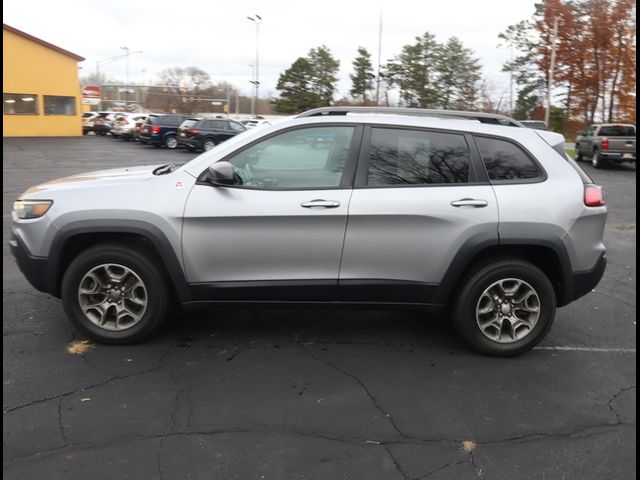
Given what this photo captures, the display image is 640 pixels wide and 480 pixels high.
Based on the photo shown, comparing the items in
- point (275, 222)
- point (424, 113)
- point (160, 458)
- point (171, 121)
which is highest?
point (171, 121)

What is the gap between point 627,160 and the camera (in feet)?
70.9

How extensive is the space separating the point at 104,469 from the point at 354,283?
197 centimetres

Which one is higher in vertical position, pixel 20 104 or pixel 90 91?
pixel 90 91

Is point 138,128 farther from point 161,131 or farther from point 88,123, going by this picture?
point 88,123

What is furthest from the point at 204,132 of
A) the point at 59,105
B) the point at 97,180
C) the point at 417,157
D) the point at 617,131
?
the point at 417,157

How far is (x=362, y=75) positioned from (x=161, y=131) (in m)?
44.0

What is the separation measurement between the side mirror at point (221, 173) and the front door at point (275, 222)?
0.28 feet

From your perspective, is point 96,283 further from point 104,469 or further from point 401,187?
point 401,187

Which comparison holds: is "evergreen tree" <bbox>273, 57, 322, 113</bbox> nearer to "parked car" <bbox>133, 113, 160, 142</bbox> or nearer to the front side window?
"parked car" <bbox>133, 113, 160, 142</bbox>

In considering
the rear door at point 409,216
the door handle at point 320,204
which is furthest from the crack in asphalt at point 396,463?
the door handle at point 320,204

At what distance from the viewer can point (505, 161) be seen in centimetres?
400

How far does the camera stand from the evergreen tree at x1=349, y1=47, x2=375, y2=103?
2630 inches

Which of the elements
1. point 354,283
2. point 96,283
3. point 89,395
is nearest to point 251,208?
point 354,283

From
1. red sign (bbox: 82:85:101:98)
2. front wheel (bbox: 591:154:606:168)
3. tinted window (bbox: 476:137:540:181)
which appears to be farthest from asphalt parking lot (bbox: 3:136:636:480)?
red sign (bbox: 82:85:101:98)
